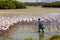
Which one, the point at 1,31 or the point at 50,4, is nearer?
the point at 1,31

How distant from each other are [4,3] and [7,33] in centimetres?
1942

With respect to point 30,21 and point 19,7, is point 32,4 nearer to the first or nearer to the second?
point 19,7

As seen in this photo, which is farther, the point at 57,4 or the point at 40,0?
the point at 40,0

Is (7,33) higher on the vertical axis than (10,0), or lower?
higher

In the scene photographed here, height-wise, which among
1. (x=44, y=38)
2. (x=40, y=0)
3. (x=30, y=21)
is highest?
(x=44, y=38)

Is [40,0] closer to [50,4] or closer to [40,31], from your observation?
[50,4]

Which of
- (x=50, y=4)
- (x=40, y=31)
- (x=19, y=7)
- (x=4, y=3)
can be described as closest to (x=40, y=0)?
(x=50, y=4)

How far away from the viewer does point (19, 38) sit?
1231cm

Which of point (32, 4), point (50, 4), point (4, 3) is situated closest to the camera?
point (4, 3)

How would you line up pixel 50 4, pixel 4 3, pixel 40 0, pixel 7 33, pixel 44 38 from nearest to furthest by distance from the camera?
pixel 44 38 → pixel 7 33 → pixel 4 3 → pixel 50 4 → pixel 40 0

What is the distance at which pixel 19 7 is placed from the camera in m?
35.2

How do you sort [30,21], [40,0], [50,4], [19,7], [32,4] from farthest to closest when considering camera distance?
[40,0] < [32,4] < [50,4] < [19,7] < [30,21]

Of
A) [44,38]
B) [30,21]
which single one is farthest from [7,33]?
[30,21]

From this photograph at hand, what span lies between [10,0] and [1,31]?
2088 centimetres
